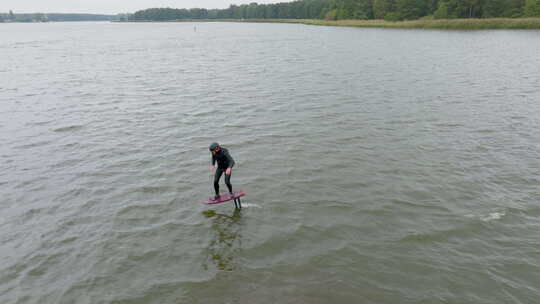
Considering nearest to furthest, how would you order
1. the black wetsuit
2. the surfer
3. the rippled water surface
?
the rippled water surface → the surfer → the black wetsuit

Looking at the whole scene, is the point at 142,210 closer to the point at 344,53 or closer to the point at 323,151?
the point at 323,151

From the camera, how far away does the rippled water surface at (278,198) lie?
32.0ft

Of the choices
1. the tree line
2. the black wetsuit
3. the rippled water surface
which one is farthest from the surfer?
the tree line

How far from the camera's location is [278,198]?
14367 millimetres

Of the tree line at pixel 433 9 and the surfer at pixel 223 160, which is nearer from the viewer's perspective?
the surfer at pixel 223 160

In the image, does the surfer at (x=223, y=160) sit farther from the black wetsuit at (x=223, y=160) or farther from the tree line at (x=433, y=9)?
the tree line at (x=433, y=9)

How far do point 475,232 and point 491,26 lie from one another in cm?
10791

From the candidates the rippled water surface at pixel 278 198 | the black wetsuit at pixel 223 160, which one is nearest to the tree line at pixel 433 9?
the rippled water surface at pixel 278 198

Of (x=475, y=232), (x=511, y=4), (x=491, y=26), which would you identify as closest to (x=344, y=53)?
(x=475, y=232)

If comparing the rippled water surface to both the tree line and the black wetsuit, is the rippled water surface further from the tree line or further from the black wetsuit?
the tree line

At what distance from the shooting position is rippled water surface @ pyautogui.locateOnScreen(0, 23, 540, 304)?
9.74m

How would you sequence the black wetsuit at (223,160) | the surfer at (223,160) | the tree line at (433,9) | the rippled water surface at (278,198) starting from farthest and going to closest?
the tree line at (433,9), the black wetsuit at (223,160), the surfer at (223,160), the rippled water surface at (278,198)

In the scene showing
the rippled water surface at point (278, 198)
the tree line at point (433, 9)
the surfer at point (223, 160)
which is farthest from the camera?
the tree line at point (433, 9)

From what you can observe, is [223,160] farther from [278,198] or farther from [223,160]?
[278,198]
